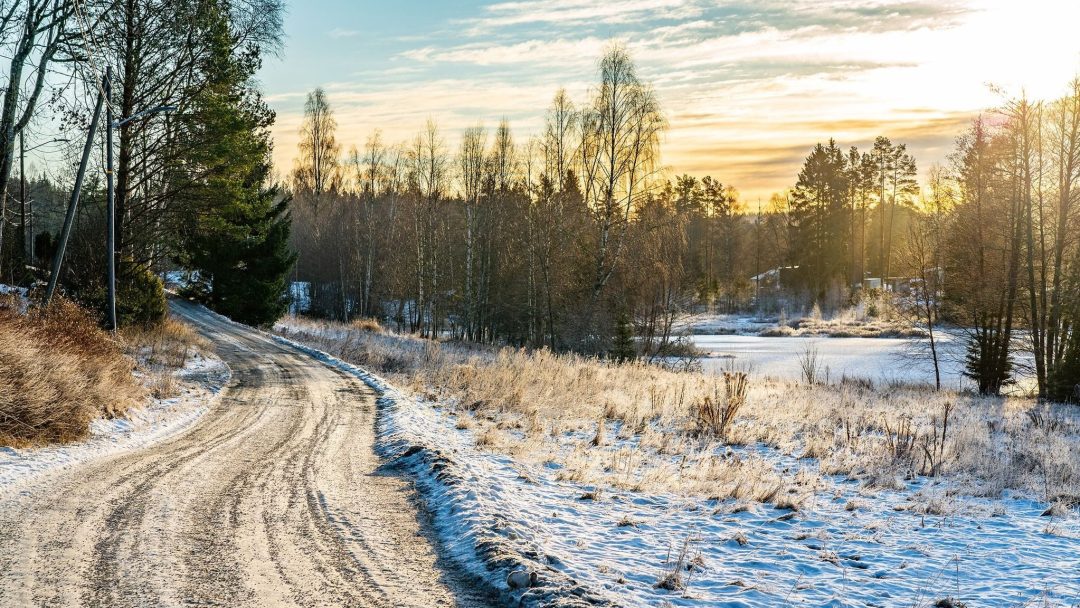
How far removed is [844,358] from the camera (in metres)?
33.3

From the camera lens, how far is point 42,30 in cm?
1385

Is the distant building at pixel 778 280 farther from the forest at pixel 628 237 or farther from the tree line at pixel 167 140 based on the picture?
the tree line at pixel 167 140

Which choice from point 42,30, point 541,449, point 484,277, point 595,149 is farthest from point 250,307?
point 541,449

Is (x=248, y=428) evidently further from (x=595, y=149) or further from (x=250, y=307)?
(x=250, y=307)

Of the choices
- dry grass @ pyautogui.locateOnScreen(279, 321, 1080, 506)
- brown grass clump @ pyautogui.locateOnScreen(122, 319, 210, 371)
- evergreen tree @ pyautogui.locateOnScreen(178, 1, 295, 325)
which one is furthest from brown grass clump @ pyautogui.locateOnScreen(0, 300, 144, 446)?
evergreen tree @ pyautogui.locateOnScreen(178, 1, 295, 325)

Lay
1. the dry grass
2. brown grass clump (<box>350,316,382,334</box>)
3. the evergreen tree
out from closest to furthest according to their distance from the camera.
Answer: the dry grass < the evergreen tree < brown grass clump (<box>350,316,382,334</box>)

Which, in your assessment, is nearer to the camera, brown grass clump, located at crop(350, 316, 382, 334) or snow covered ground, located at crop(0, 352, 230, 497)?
snow covered ground, located at crop(0, 352, 230, 497)

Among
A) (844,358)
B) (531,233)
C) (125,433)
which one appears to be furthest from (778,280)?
(125,433)

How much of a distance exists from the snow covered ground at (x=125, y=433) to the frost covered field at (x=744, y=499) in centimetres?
346

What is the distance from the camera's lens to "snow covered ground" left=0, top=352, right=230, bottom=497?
7.33 metres

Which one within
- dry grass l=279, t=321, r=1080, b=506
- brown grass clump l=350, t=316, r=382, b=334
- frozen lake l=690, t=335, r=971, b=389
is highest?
brown grass clump l=350, t=316, r=382, b=334

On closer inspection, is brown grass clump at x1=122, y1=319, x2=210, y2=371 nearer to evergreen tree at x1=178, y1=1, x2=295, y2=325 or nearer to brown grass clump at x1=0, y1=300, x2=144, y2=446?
evergreen tree at x1=178, y1=1, x2=295, y2=325

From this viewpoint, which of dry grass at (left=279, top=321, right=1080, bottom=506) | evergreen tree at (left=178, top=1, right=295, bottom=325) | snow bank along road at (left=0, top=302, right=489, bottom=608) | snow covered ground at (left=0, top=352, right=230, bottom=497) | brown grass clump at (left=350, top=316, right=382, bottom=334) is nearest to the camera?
snow bank along road at (left=0, top=302, right=489, bottom=608)

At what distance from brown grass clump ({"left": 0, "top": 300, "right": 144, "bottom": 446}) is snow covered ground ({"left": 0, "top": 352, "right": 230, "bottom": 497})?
0.84 feet
